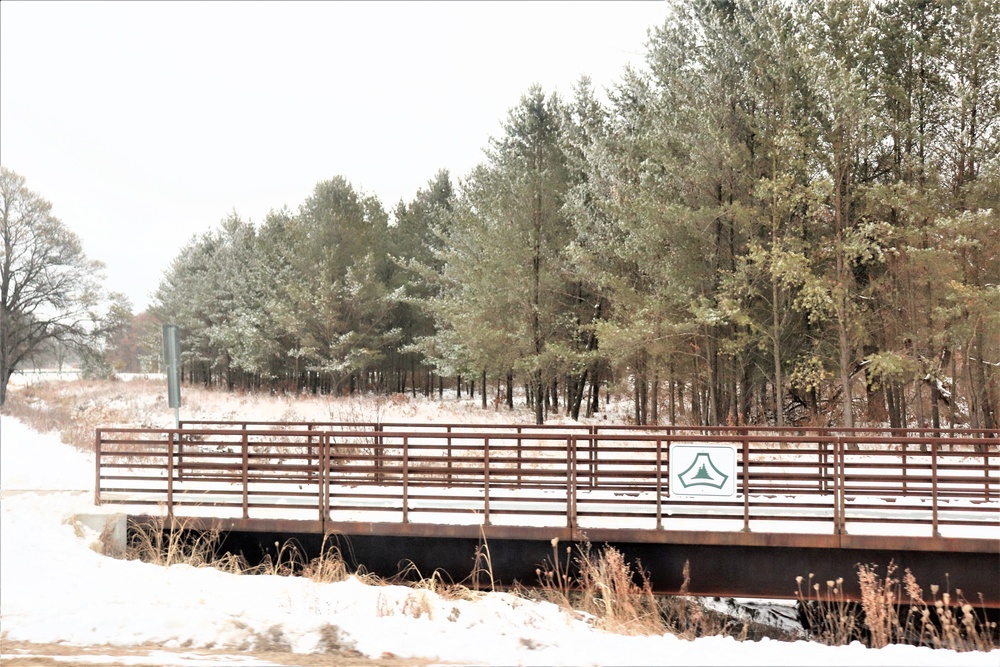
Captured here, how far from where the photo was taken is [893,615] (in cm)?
870

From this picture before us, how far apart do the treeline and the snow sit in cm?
1267

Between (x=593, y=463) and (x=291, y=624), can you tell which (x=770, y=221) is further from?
(x=291, y=624)

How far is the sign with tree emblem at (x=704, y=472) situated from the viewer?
990cm

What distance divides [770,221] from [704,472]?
11323mm

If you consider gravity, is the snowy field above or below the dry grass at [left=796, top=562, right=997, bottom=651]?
above

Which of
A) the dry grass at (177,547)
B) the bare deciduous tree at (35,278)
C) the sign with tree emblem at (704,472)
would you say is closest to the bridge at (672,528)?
the sign with tree emblem at (704,472)

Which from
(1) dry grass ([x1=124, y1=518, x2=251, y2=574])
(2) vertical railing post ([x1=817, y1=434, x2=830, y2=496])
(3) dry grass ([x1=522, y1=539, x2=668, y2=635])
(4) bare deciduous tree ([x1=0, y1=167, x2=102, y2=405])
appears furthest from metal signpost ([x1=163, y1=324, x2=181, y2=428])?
(4) bare deciduous tree ([x1=0, y1=167, x2=102, y2=405])

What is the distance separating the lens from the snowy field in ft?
19.3

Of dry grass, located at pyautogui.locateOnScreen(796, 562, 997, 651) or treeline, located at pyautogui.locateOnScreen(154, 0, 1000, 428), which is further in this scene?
treeline, located at pyautogui.locateOnScreen(154, 0, 1000, 428)

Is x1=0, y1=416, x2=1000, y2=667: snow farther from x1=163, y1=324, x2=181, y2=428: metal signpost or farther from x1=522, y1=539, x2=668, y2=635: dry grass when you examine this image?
x1=163, y1=324, x2=181, y2=428: metal signpost

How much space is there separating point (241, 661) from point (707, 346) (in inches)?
695

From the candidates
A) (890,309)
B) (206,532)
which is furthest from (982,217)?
(206,532)

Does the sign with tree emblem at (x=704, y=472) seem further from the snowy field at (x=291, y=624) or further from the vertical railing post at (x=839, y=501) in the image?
the snowy field at (x=291, y=624)

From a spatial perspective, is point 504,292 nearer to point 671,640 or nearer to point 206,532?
point 206,532
